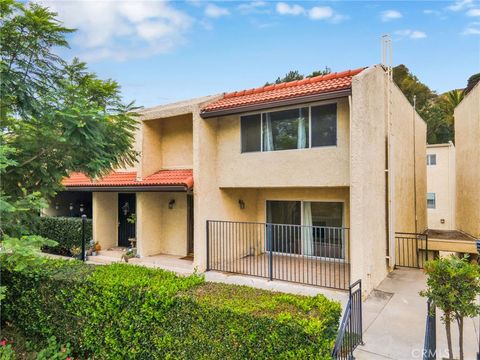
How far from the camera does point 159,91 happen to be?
16953mm

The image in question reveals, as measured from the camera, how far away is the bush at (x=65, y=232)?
14.2 metres

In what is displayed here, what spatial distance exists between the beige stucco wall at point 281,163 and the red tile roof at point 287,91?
2.13 ft

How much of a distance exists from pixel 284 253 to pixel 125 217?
325 inches

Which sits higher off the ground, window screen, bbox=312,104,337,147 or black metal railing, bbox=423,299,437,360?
window screen, bbox=312,104,337,147

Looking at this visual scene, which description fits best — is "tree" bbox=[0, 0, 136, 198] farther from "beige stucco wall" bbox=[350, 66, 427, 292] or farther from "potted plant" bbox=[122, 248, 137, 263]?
"beige stucco wall" bbox=[350, 66, 427, 292]

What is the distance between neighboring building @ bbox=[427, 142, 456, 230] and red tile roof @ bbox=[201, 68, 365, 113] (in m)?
19.4

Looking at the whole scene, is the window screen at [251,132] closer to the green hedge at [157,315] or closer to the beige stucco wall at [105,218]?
the green hedge at [157,315]

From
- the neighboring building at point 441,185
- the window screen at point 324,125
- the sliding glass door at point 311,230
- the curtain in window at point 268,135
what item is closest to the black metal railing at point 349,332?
the sliding glass door at point 311,230

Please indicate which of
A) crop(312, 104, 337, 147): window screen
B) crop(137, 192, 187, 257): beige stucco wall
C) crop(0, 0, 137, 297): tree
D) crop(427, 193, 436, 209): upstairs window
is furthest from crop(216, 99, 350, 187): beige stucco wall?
crop(427, 193, 436, 209): upstairs window

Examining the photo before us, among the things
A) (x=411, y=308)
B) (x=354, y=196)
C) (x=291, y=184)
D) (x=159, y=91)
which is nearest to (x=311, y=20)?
(x=291, y=184)

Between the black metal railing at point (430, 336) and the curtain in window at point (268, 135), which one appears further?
the curtain in window at point (268, 135)

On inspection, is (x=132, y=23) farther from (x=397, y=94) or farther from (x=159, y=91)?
(x=397, y=94)

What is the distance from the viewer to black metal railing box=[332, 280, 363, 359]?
4.49 meters

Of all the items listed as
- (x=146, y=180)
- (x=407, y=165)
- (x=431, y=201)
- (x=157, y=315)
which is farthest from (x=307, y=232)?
(x=431, y=201)
